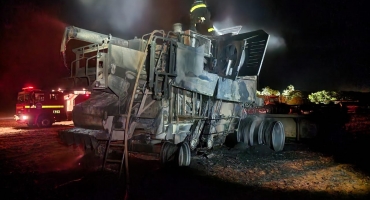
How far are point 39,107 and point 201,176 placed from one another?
14.0 meters

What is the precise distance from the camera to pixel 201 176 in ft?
20.2

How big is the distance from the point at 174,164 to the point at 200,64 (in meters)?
2.72

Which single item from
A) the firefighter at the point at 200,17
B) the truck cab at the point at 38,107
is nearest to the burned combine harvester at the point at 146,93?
the firefighter at the point at 200,17

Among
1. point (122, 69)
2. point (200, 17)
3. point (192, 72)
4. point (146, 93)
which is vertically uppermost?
point (200, 17)

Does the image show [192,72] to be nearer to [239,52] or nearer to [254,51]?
[239,52]

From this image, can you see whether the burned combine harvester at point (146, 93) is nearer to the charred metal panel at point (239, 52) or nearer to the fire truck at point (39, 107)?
the charred metal panel at point (239, 52)

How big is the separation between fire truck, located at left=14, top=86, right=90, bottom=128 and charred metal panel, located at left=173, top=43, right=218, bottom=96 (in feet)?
35.1

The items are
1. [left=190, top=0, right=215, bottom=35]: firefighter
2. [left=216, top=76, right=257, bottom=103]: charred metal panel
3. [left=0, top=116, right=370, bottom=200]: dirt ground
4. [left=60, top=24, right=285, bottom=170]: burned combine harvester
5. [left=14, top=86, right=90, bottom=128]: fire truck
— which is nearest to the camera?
[left=0, top=116, right=370, bottom=200]: dirt ground

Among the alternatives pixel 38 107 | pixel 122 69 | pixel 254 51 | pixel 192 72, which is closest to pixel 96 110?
pixel 122 69

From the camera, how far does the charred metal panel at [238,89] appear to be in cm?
831

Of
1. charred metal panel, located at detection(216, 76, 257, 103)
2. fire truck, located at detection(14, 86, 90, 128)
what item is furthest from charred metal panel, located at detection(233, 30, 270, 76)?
fire truck, located at detection(14, 86, 90, 128)

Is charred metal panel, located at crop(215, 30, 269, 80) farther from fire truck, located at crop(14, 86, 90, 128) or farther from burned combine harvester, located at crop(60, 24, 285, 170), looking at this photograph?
fire truck, located at crop(14, 86, 90, 128)

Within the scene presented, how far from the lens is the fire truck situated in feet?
53.8

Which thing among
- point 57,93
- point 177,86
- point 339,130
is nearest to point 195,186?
point 177,86
